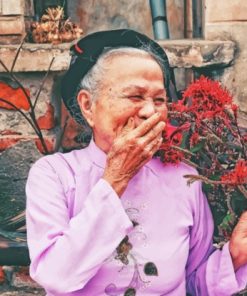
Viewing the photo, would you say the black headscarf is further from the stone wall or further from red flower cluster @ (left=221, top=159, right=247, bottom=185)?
the stone wall

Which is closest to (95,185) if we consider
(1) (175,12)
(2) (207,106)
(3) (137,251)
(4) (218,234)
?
(3) (137,251)

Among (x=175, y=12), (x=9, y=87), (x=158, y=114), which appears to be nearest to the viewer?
(x=158, y=114)

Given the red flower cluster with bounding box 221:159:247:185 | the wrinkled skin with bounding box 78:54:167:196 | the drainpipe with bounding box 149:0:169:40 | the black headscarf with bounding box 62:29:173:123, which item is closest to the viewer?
the red flower cluster with bounding box 221:159:247:185

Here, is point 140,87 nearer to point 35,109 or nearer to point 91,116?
point 91,116

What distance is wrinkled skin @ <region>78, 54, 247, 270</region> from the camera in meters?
2.31

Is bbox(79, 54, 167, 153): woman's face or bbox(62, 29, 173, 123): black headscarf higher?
bbox(62, 29, 173, 123): black headscarf

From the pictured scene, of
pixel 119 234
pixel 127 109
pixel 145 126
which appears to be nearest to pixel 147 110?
pixel 127 109

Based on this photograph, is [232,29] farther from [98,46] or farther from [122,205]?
[122,205]

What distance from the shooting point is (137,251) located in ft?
7.94

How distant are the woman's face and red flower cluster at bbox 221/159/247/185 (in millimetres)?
315

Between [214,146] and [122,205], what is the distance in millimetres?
363

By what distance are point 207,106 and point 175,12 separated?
2296 mm

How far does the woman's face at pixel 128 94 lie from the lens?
245 cm

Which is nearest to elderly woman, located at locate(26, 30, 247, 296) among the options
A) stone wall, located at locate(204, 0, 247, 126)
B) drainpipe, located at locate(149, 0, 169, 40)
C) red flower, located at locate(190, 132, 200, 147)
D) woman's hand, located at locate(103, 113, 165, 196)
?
woman's hand, located at locate(103, 113, 165, 196)
